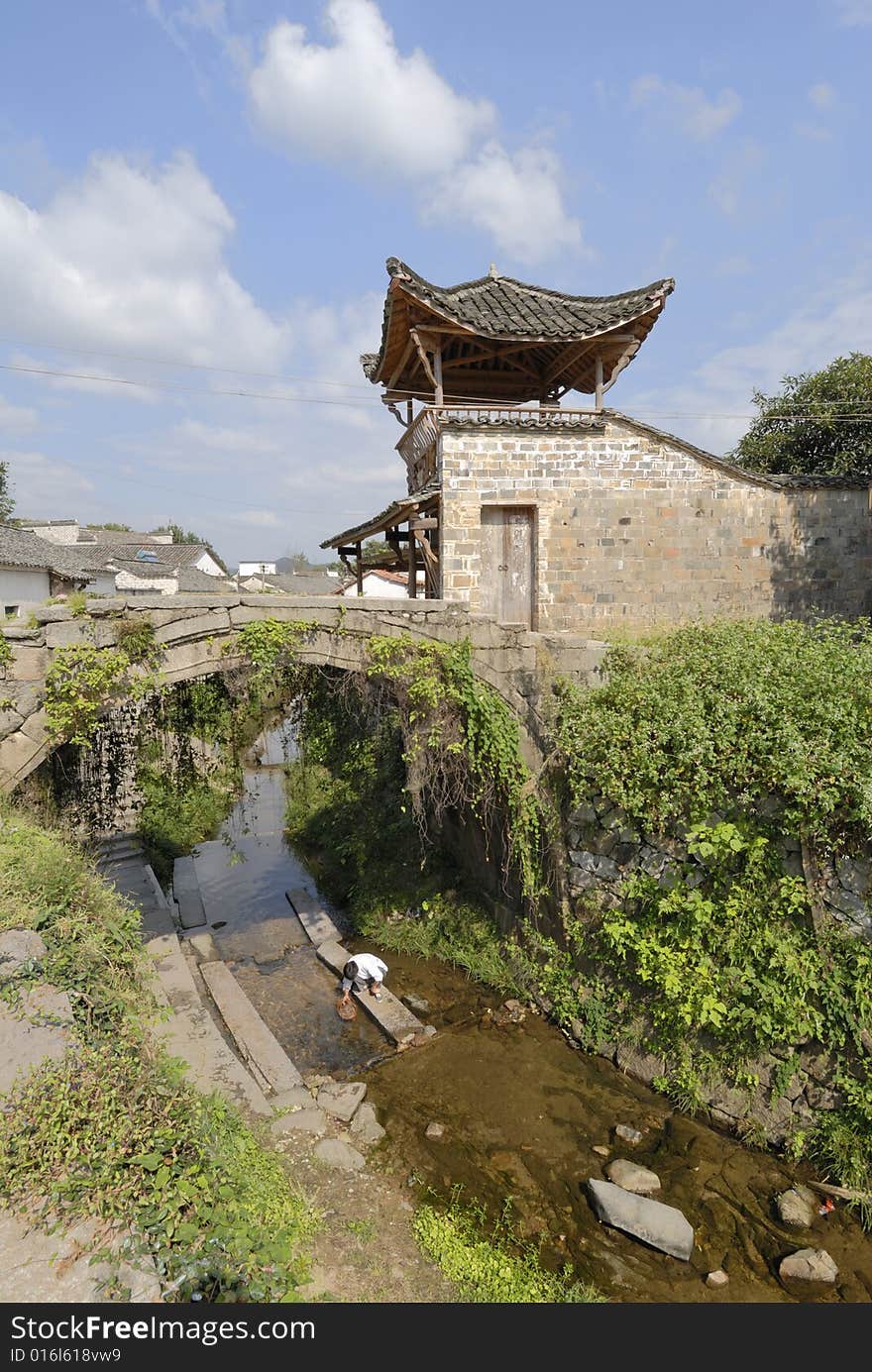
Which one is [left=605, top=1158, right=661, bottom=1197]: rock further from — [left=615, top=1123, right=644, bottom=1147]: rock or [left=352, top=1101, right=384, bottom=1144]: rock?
[left=352, top=1101, right=384, bottom=1144]: rock

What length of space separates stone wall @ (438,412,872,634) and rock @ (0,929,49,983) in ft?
24.0

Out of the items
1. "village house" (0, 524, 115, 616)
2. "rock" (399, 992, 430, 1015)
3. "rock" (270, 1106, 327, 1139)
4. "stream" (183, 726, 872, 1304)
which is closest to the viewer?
"stream" (183, 726, 872, 1304)

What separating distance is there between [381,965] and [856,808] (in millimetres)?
6198

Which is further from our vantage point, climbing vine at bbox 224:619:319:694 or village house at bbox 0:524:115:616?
village house at bbox 0:524:115:616

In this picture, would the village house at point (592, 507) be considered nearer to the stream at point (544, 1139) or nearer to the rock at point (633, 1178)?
the stream at point (544, 1139)

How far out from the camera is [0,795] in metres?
6.89

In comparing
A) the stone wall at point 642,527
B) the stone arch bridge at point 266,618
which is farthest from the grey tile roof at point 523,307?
the stone arch bridge at point 266,618

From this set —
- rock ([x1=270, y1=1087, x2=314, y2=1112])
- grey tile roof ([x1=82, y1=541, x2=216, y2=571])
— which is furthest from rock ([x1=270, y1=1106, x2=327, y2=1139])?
grey tile roof ([x1=82, y1=541, x2=216, y2=571])

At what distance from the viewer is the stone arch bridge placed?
6.75 m

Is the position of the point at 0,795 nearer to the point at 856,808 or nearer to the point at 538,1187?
the point at 538,1187

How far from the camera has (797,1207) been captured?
221 inches

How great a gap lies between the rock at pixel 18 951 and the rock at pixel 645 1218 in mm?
5029

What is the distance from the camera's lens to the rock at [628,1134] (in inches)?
256
